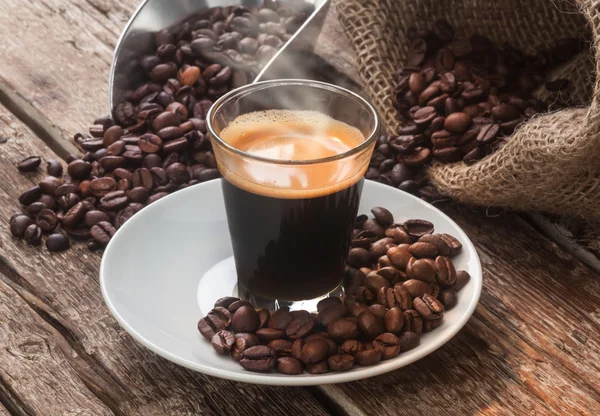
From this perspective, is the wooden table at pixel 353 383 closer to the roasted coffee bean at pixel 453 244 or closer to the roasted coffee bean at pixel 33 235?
the roasted coffee bean at pixel 33 235

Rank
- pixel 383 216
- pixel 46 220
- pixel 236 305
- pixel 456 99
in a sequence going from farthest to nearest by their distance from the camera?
pixel 456 99, pixel 46 220, pixel 383 216, pixel 236 305

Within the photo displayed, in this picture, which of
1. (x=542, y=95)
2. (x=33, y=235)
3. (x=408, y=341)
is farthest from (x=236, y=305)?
(x=542, y=95)

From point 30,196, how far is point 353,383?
767 mm

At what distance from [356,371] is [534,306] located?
478 millimetres

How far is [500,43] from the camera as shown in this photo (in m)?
1.85

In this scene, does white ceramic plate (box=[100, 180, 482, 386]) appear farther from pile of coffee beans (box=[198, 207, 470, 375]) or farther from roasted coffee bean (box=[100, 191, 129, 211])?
roasted coffee bean (box=[100, 191, 129, 211])

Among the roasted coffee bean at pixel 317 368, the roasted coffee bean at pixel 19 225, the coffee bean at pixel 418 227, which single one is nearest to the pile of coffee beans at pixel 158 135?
the roasted coffee bean at pixel 19 225

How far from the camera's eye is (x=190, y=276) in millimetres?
1324

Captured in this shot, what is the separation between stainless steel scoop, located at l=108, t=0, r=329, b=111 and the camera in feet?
5.80

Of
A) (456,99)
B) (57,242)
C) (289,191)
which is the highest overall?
(289,191)

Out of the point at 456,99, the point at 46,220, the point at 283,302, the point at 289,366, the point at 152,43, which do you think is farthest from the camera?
the point at 152,43

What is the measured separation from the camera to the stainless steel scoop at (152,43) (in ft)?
5.80

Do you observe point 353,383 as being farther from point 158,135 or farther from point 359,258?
point 158,135

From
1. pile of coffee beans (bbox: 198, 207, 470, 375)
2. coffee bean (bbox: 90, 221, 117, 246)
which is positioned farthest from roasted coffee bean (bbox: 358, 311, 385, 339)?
coffee bean (bbox: 90, 221, 117, 246)
